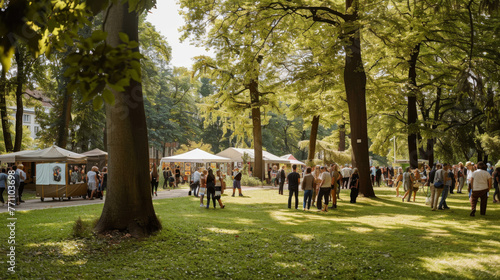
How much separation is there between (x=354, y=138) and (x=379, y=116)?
18287mm

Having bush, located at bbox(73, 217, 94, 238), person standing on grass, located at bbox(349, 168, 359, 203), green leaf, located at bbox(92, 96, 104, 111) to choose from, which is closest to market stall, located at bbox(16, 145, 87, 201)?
bush, located at bbox(73, 217, 94, 238)

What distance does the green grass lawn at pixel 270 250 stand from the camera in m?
6.73

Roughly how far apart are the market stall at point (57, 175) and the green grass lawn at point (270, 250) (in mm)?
7401

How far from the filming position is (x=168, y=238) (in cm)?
908

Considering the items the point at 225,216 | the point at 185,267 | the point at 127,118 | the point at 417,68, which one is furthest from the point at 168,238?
the point at 417,68

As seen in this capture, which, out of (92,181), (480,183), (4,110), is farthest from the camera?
(4,110)

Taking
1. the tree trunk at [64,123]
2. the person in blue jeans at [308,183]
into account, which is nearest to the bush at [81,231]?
the person in blue jeans at [308,183]

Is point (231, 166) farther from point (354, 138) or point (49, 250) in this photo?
point (49, 250)

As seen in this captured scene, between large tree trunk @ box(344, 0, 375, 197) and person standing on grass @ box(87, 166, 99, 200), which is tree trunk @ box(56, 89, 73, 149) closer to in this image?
person standing on grass @ box(87, 166, 99, 200)

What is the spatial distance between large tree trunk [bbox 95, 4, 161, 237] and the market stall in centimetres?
1222

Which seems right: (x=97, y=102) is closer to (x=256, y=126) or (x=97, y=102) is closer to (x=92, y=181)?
(x=92, y=181)

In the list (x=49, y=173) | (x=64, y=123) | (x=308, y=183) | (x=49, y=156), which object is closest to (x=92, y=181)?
(x=49, y=173)

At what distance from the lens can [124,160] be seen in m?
8.93

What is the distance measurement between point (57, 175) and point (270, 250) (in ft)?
48.9
